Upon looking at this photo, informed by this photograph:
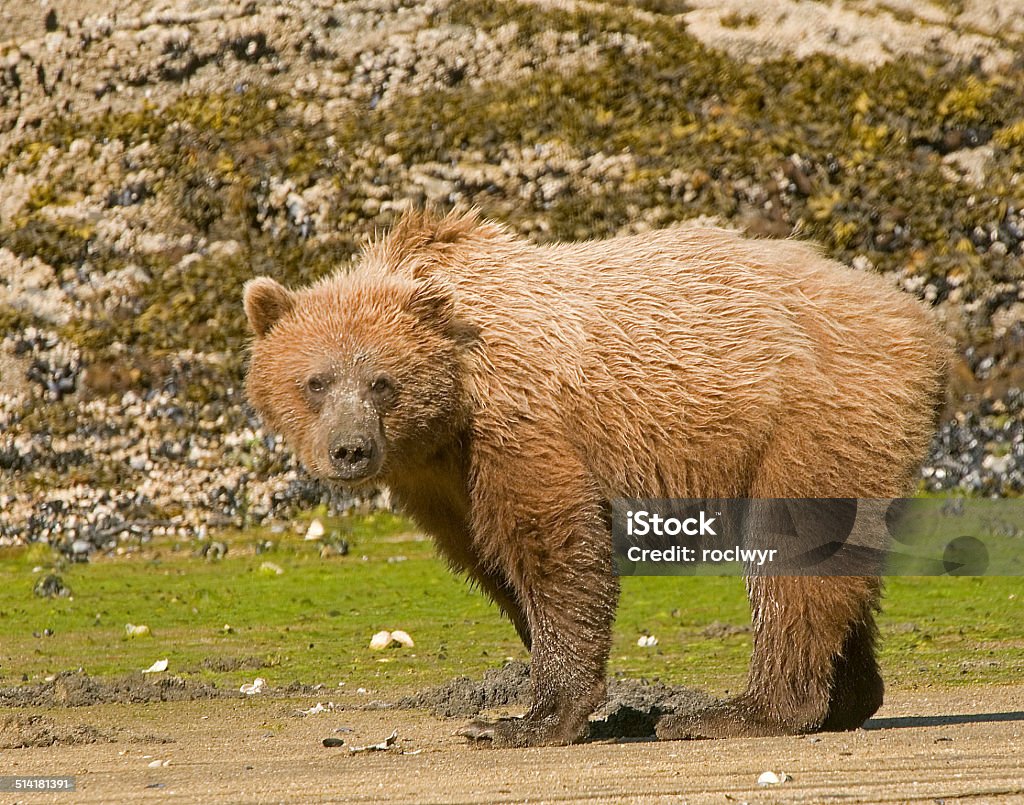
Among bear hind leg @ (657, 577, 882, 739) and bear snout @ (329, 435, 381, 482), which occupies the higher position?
A: bear snout @ (329, 435, 381, 482)

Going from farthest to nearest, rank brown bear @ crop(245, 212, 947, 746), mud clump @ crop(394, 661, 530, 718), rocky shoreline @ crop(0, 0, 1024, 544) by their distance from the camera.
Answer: rocky shoreline @ crop(0, 0, 1024, 544)
mud clump @ crop(394, 661, 530, 718)
brown bear @ crop(245, 212, 947, 746)

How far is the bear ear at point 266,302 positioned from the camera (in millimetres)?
8641

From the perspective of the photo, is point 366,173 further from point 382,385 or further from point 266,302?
point 382,385

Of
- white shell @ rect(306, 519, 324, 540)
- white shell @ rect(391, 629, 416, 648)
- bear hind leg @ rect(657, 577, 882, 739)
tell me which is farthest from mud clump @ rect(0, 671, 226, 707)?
white shell @ rect(306, 519, 324, 540)

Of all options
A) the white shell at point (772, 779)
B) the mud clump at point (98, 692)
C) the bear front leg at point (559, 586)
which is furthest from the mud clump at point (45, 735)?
the white shell at point (772, 779)

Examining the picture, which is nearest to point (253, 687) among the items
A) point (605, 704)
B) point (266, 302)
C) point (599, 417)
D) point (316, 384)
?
point (605, 704)

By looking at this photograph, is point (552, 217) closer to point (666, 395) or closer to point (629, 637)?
point (629, 637)

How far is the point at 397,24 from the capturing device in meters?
24.4

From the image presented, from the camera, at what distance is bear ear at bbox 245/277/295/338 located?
8.64 metres

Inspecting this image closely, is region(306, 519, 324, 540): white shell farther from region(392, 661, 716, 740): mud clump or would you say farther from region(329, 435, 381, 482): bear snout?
region(329, 435, 381, 482): bear snout

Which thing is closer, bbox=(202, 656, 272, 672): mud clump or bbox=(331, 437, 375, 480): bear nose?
bbox=(331, 437, 375, 480): bear nose

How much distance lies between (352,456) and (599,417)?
146 centimetres

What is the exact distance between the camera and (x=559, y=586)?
8156mm

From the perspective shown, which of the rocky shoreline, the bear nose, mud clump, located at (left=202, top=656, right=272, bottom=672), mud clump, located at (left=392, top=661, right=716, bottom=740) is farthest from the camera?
the rocky shoreline
